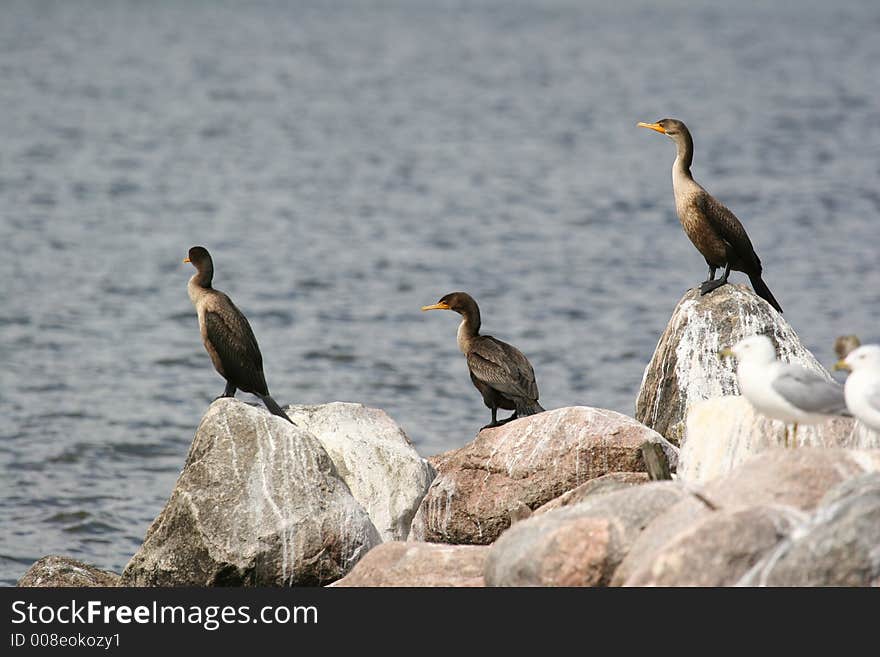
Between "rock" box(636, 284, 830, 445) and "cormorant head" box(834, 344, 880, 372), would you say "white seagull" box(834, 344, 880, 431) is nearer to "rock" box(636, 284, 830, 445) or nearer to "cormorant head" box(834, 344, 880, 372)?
Result: "cormorant head" box(834, 344, 880, 372)

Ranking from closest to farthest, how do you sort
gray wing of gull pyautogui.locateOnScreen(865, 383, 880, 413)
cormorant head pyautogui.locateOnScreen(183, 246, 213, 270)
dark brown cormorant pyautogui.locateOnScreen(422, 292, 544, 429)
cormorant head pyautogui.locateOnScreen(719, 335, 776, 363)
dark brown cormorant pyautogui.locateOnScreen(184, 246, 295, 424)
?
gray wing of gull pyautogui.locateOnScreen(865, 383, 880, 413) < cormorant head pyautogui.locateOnScreen(719, 335, 776, 363) < dark brown cormorant pyautogui.locateOnScreen(184, 246, 295, 424) < dark brown cormorant pyautogui.locateOnScreen(422, 292, 544, 429) < cormorant head pyautogui.locateOnScreen(183, 246, 213, 270)

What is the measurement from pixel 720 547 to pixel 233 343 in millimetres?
4208

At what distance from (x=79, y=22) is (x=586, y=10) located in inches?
1399

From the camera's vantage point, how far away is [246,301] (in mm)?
19250

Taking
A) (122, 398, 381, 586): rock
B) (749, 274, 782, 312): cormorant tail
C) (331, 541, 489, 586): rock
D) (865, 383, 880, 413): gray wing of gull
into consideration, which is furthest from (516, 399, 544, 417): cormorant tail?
(865, 383, 880, 413): gray wing of gull

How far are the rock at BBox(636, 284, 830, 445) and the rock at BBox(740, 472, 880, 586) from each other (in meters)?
3.77

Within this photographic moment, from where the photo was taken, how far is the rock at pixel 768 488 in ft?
21.1

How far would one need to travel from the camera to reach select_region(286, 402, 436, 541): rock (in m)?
9.13

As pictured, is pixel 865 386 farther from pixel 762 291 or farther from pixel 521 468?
pixel 762 291

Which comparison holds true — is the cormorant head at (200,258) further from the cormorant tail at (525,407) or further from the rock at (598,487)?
the rock at (598,487)

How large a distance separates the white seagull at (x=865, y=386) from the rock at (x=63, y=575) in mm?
4409

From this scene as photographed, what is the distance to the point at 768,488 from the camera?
6.47 meters

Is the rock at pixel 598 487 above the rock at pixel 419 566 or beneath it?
above

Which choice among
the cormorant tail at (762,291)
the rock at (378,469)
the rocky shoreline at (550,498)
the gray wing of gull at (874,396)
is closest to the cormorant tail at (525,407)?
the rocky shoreline at (550,498)
